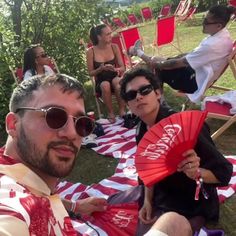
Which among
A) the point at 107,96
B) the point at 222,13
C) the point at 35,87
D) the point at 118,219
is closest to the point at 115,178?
the point at 118,219

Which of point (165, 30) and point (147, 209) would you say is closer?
point (147, 209)

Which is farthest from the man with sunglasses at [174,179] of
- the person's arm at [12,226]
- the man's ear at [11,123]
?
the person's arm at [12,226]

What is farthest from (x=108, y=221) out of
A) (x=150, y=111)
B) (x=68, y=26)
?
(x=68, y=26)

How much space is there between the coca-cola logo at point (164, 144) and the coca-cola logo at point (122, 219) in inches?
29.0

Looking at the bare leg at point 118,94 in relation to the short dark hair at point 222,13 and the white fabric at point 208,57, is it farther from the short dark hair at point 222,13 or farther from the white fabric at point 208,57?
the short dark hair at point 222,13

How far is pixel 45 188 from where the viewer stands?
4.66 ft

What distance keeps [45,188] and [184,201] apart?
1240mm

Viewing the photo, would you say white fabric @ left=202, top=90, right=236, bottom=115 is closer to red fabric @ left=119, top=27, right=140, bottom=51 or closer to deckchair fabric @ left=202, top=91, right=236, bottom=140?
deckchair fabric @ left=202, top=91, right=236, bottom=140

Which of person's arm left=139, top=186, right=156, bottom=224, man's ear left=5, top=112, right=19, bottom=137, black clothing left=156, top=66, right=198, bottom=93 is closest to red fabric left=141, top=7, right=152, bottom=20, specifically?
black clothing left=156, top=66, right=198, bottom=93

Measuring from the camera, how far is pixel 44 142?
1464 mm

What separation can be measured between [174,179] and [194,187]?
127mm

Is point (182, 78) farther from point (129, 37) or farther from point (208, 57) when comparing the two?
point (129, 37)

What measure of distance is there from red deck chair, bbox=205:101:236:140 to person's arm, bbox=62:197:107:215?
69.4 inches

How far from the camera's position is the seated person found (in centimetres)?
540
